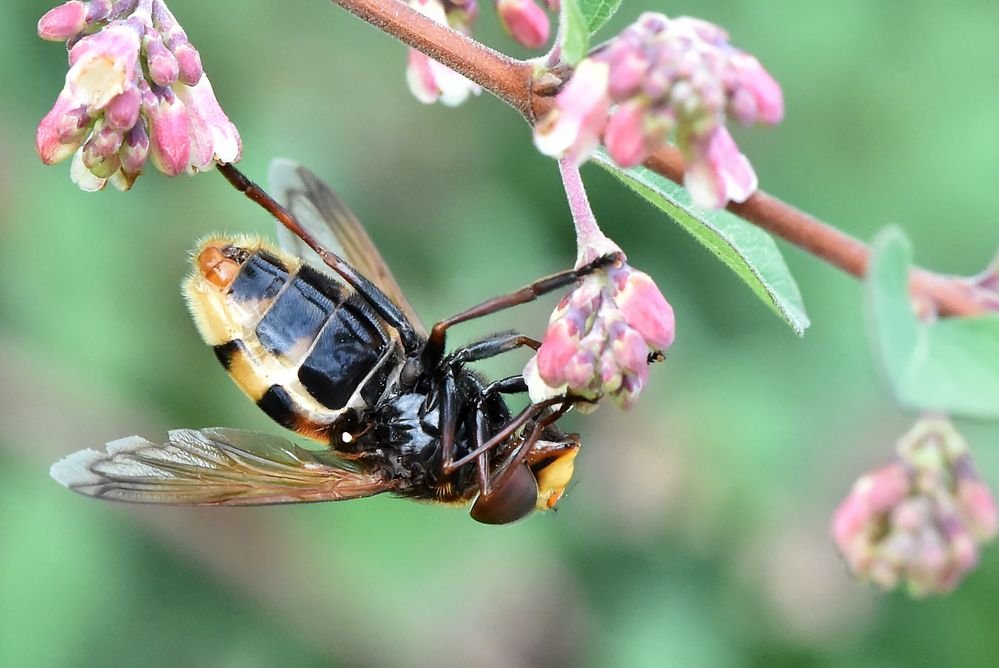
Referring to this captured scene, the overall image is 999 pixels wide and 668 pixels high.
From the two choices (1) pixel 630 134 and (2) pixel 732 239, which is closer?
(1) pixel 630 134

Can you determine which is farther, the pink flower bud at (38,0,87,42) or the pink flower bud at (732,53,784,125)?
the pink flower bud at (38,0,87,42)

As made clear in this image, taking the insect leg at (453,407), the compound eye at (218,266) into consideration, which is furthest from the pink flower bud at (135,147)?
the insect leg at (453,407)

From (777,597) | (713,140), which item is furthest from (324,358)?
(777,597)

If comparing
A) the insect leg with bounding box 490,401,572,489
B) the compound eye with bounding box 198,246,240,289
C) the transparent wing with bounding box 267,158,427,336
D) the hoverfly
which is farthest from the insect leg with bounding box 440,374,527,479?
the compound eye with bounding box 198,246,240,289

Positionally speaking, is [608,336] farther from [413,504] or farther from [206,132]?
[413,504]

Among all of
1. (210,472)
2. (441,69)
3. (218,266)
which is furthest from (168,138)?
Result: (441,69)

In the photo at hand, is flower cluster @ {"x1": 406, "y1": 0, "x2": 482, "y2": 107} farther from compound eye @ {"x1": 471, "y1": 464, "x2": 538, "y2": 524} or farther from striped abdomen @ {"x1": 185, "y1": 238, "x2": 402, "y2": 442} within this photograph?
compound eye @ {"x1": 471, "y1": 464, "x2": 538, "y2": 524}

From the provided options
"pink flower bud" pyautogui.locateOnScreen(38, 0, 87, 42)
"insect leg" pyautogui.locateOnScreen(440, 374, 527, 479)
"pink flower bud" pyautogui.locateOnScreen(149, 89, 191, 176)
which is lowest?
"insect leg" pyautogui.locateOnScreen(440, 374, 527, 479)
